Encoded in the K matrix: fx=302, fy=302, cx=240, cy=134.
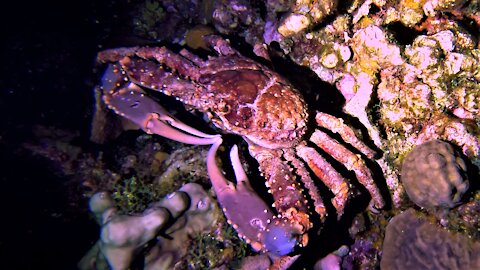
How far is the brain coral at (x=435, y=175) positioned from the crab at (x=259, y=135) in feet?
1.33

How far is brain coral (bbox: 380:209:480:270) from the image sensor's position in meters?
2.86

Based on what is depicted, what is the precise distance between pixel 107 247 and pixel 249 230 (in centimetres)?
146

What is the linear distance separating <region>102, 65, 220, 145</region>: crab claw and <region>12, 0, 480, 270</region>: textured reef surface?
2 centimetres

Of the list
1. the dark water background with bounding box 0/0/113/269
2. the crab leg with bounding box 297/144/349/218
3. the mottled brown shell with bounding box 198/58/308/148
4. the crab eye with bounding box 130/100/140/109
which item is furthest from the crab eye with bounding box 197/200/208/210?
the dark water background with bounding box 0/0/113/269

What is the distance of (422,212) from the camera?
10.3 feet

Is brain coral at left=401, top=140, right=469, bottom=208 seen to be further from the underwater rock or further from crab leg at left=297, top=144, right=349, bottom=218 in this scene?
the underwater rock

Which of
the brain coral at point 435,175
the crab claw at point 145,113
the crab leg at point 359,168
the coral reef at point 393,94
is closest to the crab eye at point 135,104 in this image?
the crab claw at point 145,113

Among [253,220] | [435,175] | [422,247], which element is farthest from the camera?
[422,247]

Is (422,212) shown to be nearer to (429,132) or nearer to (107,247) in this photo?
(429,132)

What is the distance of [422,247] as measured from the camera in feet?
10.00

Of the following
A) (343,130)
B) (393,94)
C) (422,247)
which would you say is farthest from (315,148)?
(422,247)

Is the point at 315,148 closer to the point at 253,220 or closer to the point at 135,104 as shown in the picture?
the point at 253,220

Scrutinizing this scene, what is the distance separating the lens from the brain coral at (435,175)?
2668 millimetres

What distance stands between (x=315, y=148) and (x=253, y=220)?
123 centimetres
